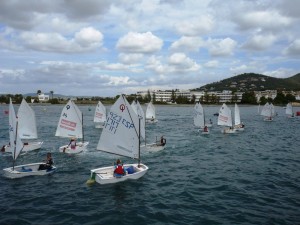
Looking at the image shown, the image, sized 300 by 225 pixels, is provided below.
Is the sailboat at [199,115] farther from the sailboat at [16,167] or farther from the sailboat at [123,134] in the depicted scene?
the sailboat at [16,167]

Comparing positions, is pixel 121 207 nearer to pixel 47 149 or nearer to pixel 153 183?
pixel 153 183

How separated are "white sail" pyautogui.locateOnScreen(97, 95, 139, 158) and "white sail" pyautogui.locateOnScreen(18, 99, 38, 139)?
17.4 meters

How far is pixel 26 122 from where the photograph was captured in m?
43.4

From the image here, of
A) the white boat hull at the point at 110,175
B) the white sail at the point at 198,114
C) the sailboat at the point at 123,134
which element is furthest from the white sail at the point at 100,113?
the white boat hull at the point at 110,175

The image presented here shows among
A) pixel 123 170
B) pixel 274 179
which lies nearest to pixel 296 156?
pixel 274 179

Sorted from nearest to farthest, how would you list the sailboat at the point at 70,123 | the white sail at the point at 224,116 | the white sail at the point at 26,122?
the white sail at the point at 26,122, the sailboat at the point at 70,123, the white sail at the point at 224,116

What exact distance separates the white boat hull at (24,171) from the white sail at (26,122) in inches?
556

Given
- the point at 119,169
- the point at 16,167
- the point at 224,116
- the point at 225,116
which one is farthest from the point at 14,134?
the point at 225,116

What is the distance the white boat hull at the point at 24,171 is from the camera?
28.5m

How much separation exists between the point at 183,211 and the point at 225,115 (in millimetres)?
46642

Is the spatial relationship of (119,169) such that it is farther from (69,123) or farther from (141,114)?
(141,114)

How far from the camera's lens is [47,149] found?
4391 cm

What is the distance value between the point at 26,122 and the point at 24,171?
15.3 meters

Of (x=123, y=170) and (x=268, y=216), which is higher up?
(x=123, y=170)
